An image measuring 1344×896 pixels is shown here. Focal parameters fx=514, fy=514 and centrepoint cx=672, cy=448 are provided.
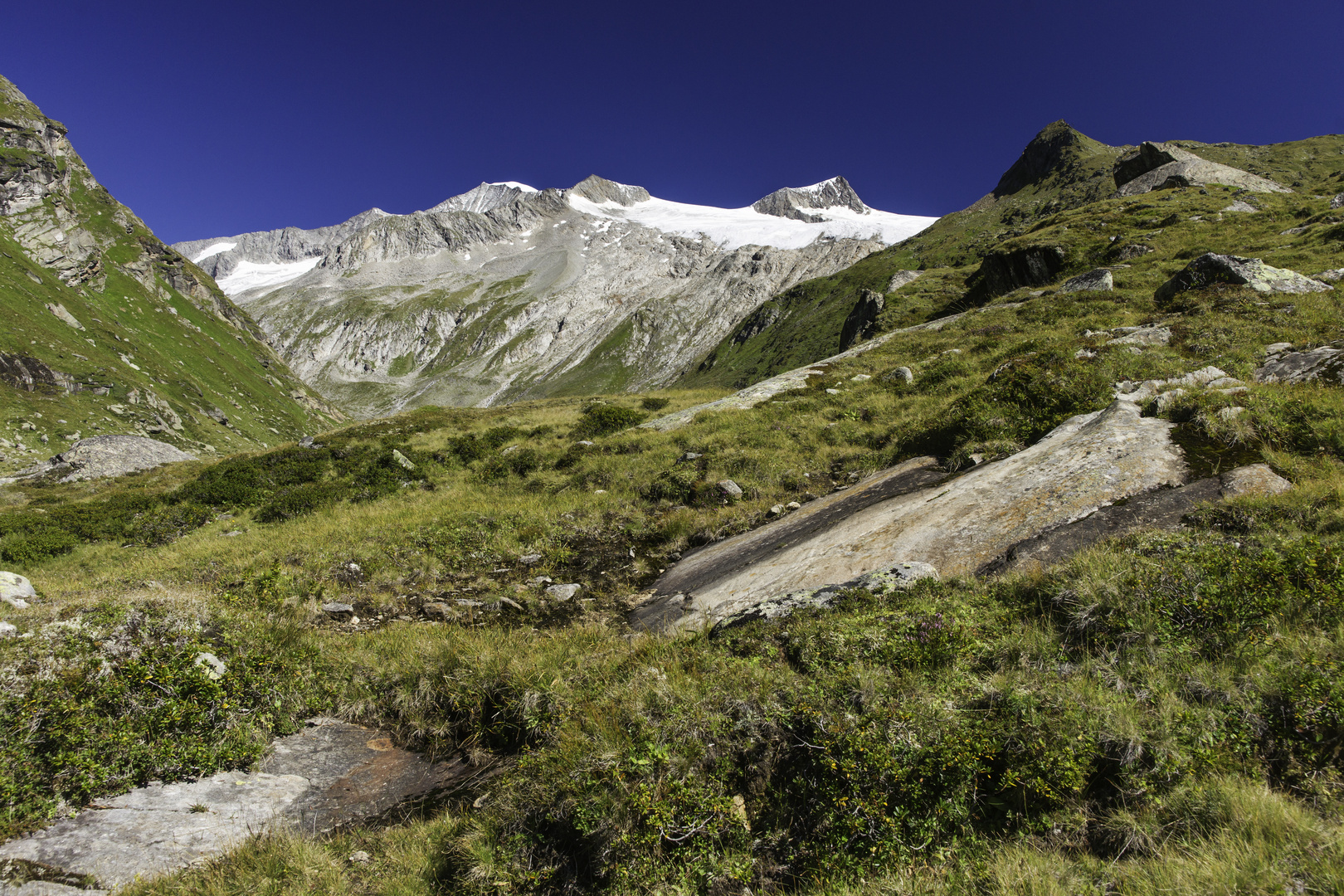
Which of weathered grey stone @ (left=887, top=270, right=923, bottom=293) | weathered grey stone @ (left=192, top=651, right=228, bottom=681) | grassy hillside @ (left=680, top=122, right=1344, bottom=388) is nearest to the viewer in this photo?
weathered grey stone @ (left=192, top=651, right=228, bottom=681)

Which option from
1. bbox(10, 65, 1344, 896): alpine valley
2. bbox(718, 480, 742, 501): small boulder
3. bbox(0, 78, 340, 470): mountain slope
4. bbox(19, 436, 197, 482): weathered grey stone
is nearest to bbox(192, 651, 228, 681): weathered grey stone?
bbox(10, 65, 1344, 896): alpine valley

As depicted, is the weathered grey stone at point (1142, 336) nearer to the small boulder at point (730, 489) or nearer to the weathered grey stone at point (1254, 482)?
the weathered grey stone at point (1254, 482)

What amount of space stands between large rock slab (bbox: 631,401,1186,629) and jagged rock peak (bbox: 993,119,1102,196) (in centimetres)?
21485

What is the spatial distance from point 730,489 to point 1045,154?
749 feet

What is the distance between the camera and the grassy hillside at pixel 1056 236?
32.4m

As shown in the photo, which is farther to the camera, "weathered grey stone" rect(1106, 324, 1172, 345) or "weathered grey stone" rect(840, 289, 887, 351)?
"weathered grey stone" rect(840, 289, 887, 351)

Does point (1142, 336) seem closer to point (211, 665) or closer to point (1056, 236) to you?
point (211, 665)

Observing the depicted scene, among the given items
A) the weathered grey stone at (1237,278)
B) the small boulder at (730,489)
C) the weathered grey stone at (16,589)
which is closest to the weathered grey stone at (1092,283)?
the weathered grey stone at (1237,278)

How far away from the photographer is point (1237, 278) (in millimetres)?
→ 20547

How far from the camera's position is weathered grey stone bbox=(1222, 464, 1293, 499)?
7.05 meters

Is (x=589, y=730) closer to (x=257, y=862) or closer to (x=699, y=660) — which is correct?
(x=699, y=660)

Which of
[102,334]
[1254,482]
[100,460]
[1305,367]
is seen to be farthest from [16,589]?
[102,334]

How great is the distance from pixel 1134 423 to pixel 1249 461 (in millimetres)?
2066

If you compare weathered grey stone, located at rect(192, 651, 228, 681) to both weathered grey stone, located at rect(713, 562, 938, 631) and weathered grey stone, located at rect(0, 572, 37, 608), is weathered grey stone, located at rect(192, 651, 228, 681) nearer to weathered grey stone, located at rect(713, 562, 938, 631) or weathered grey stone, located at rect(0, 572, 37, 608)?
weathered grey stone, located at rect(0, 572, 37, 608)
